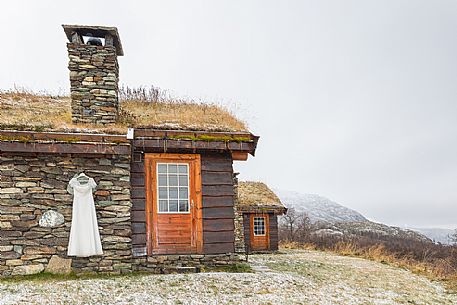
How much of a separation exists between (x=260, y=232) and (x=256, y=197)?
1.91 metres

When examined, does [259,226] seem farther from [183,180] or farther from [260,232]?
[183,180]

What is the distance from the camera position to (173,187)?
32.9ft

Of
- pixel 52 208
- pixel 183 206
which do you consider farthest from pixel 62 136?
pixel 183 206

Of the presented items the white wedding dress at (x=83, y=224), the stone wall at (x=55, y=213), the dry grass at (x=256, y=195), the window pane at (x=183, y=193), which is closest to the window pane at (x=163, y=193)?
the window pane at (x=183, y=193)

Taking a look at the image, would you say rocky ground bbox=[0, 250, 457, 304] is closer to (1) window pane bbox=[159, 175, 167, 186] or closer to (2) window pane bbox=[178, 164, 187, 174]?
(1) window pane bbox=[159, 175, 167, 186]

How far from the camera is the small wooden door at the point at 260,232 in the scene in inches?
861

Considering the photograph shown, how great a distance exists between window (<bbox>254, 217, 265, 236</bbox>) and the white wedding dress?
45.8ft

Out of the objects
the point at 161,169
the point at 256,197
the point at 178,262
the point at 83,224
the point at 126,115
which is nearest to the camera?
the point at 83,224

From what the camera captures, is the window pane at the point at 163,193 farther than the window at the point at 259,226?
No

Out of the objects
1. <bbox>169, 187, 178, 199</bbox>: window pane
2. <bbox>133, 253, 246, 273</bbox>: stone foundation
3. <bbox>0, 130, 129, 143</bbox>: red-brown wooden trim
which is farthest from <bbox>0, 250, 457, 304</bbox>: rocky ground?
<bbox>0, 130, 129, 143</bbox>: red-brown wooden trim

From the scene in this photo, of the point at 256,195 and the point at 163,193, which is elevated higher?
the point at 256,195

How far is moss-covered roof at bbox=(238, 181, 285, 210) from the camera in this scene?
71.2 ft

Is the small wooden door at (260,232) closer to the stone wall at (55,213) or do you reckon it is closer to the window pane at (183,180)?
the window pane at (183,180)

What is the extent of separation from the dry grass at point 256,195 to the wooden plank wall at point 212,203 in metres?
11.4
